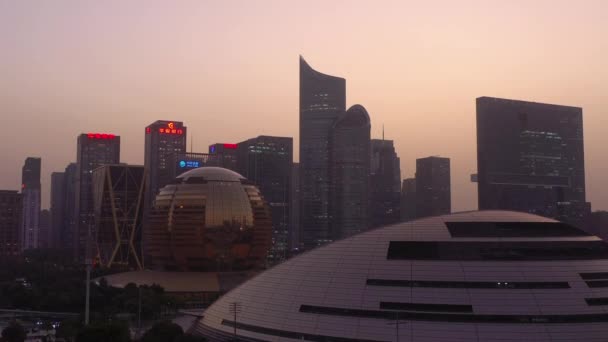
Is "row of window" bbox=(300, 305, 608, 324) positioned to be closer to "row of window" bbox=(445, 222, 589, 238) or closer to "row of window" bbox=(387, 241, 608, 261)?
"row of window" bbox=(387, 241, 608, 261)

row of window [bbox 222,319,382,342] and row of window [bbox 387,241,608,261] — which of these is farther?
row of window [bbox 387,241,608,261]

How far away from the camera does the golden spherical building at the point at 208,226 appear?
164375 millimetres

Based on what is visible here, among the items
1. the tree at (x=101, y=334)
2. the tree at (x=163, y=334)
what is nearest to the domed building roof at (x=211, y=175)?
the tree at (x=163, y=334)

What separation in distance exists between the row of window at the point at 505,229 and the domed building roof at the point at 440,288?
139 mm

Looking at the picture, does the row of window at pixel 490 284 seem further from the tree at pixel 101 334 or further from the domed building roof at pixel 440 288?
the tree at pixel 101 334

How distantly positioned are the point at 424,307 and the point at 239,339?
23.5m

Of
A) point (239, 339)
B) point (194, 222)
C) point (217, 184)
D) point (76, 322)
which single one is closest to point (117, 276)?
point (194, 222)

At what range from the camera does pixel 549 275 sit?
74.8 meters

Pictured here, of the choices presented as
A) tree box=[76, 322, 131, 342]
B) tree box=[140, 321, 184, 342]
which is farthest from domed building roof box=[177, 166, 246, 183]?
tree box=[76, 322, 131, 342]

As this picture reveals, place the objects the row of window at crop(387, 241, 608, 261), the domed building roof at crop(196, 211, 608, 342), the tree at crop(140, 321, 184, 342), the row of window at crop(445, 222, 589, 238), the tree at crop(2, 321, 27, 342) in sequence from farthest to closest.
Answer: the tree at crop(2, 321, 27, 342)
the tree at crop(140, 321, 184, 342)
the row of window at crop(445, 222, 589, 238)
the row of window at crop(387, 241, 608, 261)
the domed building roof at crop(196, 211, 608, 342)

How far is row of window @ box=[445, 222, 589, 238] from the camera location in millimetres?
81188

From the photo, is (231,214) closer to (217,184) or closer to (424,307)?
(217,184)

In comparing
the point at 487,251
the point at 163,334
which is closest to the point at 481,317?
the point at 487,251

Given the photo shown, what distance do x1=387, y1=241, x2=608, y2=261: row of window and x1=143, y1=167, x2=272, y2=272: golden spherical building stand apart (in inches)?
3577
